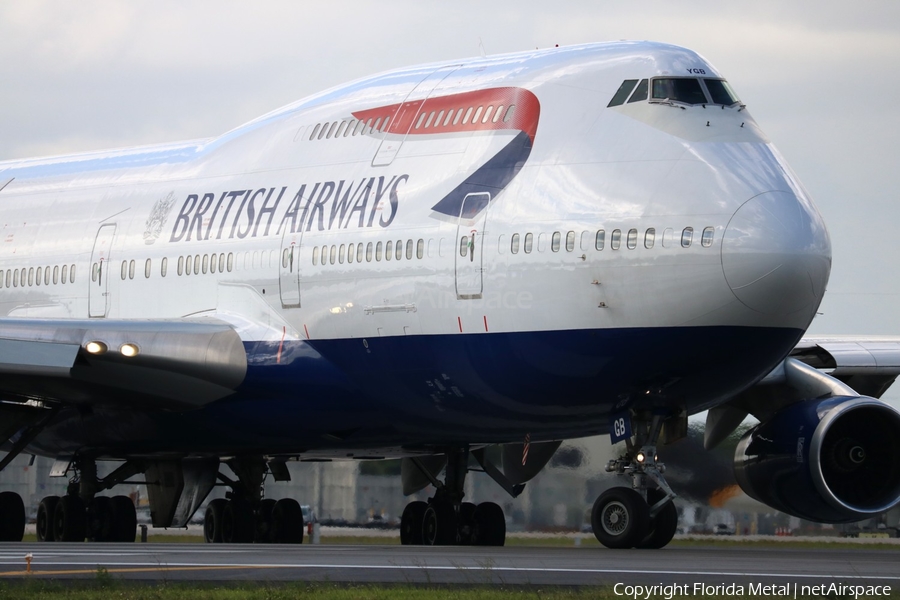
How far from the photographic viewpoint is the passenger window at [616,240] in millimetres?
15930

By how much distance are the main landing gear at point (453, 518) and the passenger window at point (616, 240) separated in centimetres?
598

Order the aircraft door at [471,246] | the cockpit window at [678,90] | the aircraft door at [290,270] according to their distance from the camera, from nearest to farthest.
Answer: the cockpit window at [678,90] < the aircraft door at [471,246] < the aircraft door at [290,270]

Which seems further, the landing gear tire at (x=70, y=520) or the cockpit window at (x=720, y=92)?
the landing gear tire at (x=70, y=520)

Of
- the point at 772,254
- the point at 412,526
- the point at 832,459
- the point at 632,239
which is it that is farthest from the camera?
the point at 412,526

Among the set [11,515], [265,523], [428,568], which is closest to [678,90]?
[428,568]

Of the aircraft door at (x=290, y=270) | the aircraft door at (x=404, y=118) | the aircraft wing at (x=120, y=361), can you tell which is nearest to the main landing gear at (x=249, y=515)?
the aircraft wing at (x=120, y=361)

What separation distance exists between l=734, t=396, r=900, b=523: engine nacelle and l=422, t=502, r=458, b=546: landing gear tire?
14.4 feet

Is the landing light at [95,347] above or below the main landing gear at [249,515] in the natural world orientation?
above

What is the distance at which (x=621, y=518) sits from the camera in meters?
16.2

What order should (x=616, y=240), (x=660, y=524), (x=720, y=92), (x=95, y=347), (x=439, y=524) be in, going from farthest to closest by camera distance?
(x=439, y=524), (x=95, y=347), (x=720, y=92), (x=660, y=524), (x=616, y=240)

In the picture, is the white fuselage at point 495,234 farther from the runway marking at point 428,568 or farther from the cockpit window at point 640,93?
the runway marking at point 428,568

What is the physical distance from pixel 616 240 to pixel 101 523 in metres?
10.4

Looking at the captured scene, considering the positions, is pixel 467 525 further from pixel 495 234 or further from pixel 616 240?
pixel 616 240

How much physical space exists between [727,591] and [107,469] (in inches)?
839
